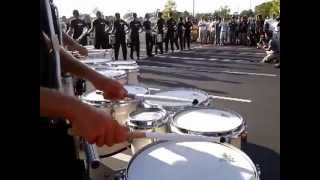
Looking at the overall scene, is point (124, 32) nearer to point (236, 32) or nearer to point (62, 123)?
point (236, 32)

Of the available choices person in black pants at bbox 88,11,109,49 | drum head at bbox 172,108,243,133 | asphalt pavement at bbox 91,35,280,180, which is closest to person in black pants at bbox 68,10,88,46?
person in black pants at bbox 88,11,109,49

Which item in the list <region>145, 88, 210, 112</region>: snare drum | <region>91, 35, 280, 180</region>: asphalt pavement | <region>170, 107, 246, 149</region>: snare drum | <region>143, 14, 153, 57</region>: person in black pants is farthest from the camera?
<region>143, 14, 153, 57</region>: person in black pants

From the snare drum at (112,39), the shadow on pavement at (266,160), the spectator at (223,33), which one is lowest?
the shadow on pavement at (266,160)

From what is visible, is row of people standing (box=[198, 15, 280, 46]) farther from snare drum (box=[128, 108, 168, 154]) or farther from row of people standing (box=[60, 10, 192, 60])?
snare drum (box=[128, 108, 168, 154])

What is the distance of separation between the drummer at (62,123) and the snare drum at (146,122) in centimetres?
100

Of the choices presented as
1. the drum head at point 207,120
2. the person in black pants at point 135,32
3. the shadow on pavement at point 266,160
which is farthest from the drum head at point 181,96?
the person in black pants at point 135,32

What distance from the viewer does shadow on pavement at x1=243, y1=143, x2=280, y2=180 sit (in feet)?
11.7

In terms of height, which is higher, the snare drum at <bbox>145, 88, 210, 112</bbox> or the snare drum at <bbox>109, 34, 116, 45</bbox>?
the snare drum at <bbox>109, 34, 116, 45</bbox>

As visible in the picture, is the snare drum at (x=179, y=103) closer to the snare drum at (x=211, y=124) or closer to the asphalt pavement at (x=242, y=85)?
the snare drum at (x=211, y=124)

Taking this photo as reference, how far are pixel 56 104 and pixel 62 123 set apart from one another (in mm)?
153

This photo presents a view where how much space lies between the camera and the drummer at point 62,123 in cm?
130

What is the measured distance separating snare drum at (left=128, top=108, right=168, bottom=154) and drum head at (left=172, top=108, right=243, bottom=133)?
0.10 metres

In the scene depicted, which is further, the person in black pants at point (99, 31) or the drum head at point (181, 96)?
the person in black pants at point (99, 31)
